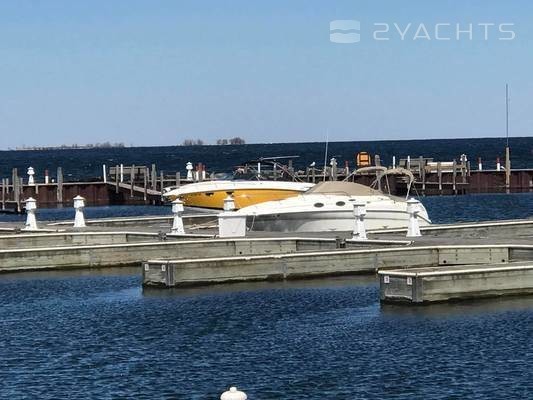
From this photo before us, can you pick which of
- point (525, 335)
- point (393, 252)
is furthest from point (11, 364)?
point (393, 252)

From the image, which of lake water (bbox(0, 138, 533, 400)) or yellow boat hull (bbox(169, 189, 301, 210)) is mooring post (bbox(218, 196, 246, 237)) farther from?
yellow boat hull (bbox(169, 189, 301, 210))

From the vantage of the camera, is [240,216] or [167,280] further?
[240,216]

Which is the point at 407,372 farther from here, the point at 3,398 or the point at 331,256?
the point at 331,256

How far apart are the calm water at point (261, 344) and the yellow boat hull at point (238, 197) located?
2183cm

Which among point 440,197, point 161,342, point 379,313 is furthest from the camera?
point 440,197

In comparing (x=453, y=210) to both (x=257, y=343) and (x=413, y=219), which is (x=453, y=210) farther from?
(x=257, y=343)

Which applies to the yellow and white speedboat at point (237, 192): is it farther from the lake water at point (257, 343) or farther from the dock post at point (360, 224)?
the lake water at point (257, 343)

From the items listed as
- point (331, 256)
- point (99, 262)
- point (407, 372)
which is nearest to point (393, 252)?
point (331, 256)

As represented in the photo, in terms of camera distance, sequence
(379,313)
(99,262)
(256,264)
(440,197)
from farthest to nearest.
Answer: (440,197) → (99,262) → (256,264) → (379,313)

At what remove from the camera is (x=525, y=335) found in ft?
89.5

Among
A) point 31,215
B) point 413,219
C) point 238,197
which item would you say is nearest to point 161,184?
point 238,197

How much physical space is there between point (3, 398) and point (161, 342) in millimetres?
5346

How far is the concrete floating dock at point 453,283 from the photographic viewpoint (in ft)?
99.4

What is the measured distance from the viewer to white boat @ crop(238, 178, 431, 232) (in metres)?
44.0
